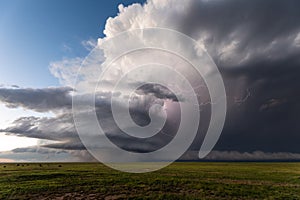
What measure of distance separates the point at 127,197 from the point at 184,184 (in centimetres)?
1298

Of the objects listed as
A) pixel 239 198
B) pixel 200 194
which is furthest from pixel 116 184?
pixel 239 198

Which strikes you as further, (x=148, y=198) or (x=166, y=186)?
(x=166, y=186)

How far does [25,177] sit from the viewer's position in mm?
50469

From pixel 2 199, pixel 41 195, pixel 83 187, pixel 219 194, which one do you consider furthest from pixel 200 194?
pixel 2 199

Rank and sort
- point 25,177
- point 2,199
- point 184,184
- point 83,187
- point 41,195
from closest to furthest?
point 2,199 → point 41,195 → point 83,187 → point 184,184 → point 25,177

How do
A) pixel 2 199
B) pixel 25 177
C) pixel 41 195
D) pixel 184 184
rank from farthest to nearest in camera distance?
pixel 25 177 → pixel 184 184 → pixel 41 195 → pixel 2 199

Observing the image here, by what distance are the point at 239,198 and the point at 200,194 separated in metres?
5.23

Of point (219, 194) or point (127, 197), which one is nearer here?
point (127, 197)

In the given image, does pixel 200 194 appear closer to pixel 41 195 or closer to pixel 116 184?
pixel 116 184

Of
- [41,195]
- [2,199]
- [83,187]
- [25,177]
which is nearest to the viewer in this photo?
[2,199]

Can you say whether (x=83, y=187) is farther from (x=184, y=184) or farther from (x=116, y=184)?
(x=184, y=184)

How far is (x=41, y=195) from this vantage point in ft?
111

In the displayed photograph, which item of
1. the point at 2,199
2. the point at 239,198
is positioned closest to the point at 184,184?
the point at 239,198

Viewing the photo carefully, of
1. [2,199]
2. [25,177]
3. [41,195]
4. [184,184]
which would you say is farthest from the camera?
[25,177]
